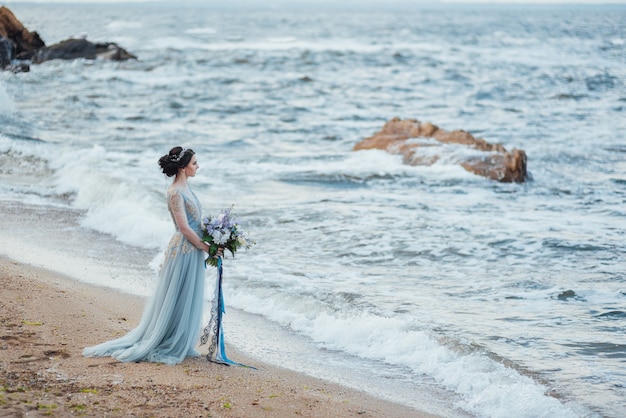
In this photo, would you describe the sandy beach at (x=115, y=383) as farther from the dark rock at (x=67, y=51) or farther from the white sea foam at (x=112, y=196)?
the dark rock at (x=67, y=51)

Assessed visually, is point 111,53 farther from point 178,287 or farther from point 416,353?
point 178,287

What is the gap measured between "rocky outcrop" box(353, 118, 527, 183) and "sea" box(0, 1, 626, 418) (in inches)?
10.6

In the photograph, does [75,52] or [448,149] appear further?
[75,52]

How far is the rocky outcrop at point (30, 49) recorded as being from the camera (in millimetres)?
37312

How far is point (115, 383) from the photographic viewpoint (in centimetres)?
580

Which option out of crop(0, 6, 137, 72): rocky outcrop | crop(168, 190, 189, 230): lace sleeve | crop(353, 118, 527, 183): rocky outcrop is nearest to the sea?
crop(353, 118, 527, 183): rocky outcrop

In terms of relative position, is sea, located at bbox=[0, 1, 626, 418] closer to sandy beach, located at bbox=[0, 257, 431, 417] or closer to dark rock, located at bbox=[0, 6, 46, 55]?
sandy beach, located at bbox=[0, 257, 431, 417]

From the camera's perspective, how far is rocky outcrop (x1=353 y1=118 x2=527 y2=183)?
1714 cm

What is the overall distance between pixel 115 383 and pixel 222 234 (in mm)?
1456

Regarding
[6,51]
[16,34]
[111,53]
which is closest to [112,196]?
[6,51]

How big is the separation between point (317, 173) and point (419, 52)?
47.3 metres

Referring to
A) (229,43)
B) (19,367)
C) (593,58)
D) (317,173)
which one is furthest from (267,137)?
(229,43)

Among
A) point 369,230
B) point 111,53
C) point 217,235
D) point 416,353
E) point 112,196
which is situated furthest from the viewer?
point 111,53

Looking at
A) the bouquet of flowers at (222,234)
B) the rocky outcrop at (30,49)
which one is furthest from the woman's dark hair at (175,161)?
the rocky outcrop at (30,49)
